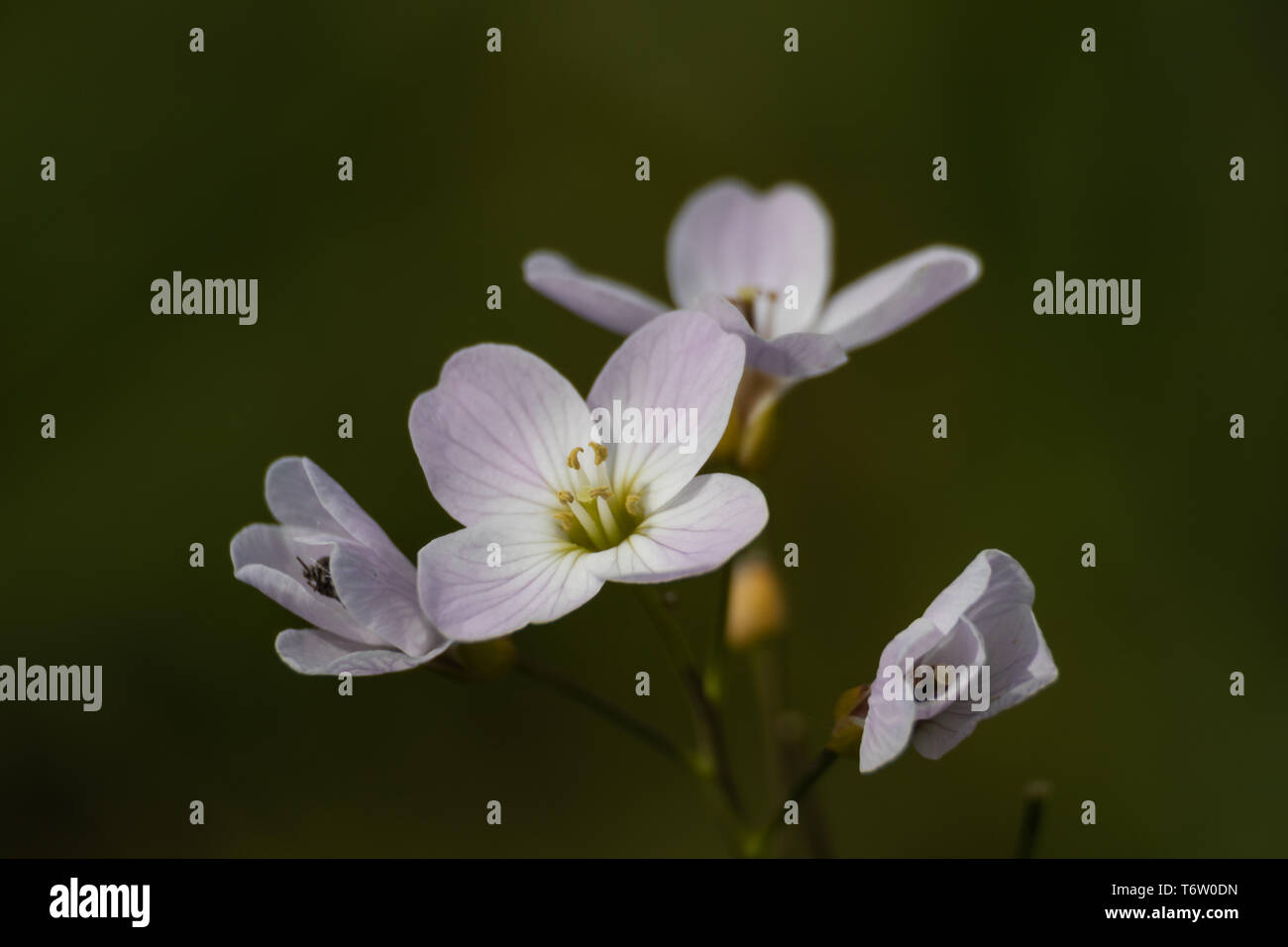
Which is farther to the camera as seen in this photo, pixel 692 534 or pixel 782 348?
pixel 782 348

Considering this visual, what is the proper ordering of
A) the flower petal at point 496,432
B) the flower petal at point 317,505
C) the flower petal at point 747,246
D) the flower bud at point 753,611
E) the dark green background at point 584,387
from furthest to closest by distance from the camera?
the dark green background at point 584,387 → the flower petal at point 747,246 → the flower bud at point 753,611 → the flower petal at point 496,432 → the flower petal at point 317,505

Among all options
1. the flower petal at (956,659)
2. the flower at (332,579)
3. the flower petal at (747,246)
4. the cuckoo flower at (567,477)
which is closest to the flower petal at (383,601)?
the flower at (332,579)

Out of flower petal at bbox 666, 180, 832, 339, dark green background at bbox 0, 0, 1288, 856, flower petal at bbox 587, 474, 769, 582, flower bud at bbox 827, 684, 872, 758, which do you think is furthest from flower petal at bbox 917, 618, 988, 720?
dark green background at bbox 0, 0, 1288, 856

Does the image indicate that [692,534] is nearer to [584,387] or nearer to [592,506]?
[592,506]

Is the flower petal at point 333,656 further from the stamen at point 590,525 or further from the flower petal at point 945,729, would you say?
the flower petal at point 945,729

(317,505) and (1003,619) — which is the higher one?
(317,505)

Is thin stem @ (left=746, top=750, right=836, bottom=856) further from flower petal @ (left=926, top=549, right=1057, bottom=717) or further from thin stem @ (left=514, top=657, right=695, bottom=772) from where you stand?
flower petal @ (left=926, top=549, right=1057, bottom=717)

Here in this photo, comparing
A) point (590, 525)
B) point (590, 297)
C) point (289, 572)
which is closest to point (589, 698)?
point (590, 525)

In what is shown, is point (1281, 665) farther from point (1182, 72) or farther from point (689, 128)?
point (689, 128)
